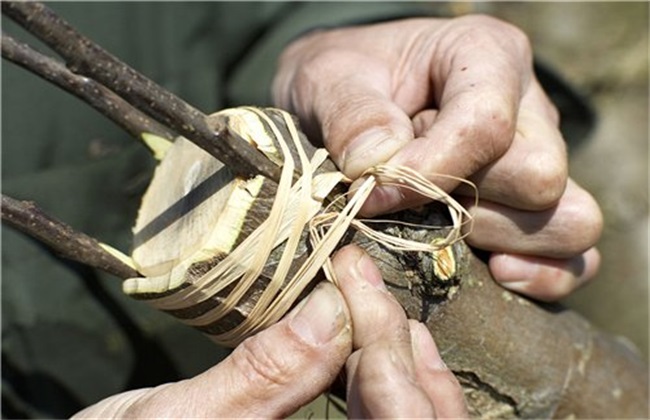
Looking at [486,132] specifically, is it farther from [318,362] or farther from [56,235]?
[56,235]

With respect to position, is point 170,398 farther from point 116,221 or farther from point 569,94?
point 569,94

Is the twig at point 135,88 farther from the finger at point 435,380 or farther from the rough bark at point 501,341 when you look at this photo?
the finger at point 435,380

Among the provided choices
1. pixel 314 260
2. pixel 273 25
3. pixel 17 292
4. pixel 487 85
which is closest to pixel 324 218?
pixel 314 260

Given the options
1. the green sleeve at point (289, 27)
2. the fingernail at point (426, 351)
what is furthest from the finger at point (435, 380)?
the green sleeve at point (289, 27)

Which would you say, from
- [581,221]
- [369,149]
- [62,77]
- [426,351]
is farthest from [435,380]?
[62,77]

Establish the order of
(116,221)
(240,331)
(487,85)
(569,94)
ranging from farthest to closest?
(569,94) < (116,221) < (487,85) < (240,331)
